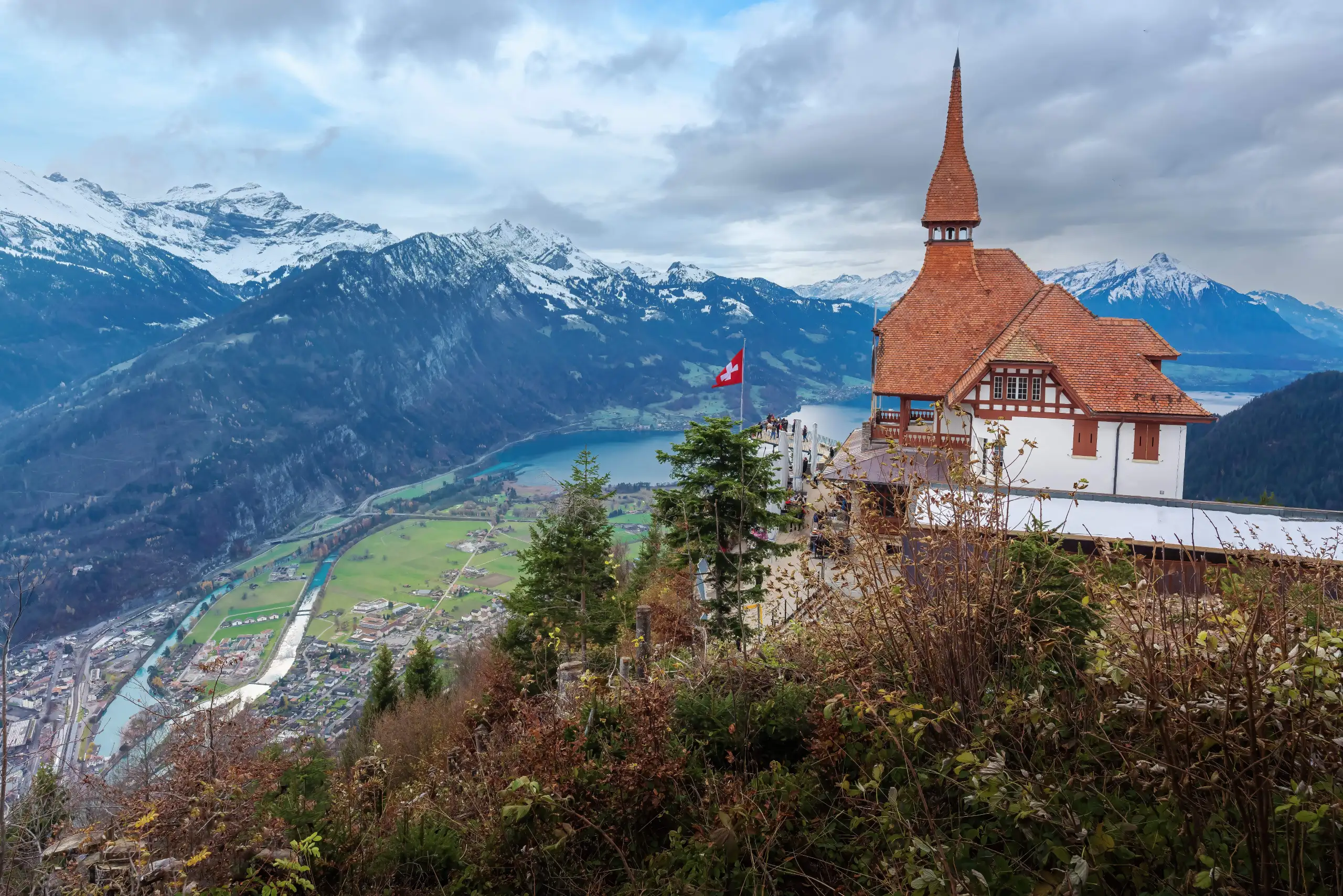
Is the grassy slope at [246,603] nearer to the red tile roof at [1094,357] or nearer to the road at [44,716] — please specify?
the road at [44,716]

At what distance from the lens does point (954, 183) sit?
25094 millimetres

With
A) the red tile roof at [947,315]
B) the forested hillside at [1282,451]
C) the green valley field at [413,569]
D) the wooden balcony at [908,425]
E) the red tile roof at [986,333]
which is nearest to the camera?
the red tile roof at [986,333]

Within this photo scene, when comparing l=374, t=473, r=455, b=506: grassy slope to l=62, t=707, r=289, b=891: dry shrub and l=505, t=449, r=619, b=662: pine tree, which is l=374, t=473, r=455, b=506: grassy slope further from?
l=62, t=707, r=289, b=891: dry shrub

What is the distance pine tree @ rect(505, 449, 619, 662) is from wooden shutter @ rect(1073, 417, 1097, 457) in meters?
12.7

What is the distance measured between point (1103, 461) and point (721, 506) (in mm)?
13154

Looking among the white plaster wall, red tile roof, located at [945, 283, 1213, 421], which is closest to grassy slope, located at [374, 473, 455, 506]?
red tile roof, located at [945, 283, 1213, 421]

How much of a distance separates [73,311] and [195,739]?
244 m

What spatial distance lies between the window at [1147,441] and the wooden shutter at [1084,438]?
3.09ft

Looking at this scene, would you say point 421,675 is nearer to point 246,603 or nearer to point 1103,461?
point 1103,461

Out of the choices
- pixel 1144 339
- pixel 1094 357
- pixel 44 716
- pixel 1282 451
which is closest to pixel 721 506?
pixel 1094 357

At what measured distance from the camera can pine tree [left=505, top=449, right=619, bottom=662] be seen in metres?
15.8

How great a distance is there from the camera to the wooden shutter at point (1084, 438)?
61.7 ft

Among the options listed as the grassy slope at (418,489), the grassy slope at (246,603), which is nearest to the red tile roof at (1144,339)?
the grassy slope at (246,603)

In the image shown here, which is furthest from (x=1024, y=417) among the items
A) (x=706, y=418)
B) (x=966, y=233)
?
(x=706, y=418)
